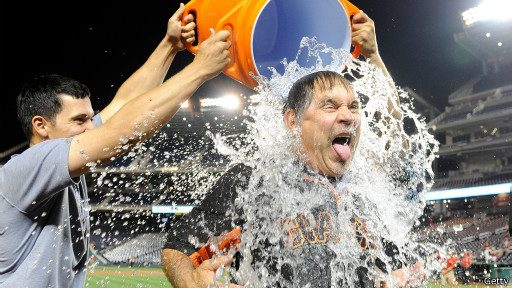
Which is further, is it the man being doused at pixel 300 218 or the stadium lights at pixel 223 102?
the stadium lights at pixel 223 102

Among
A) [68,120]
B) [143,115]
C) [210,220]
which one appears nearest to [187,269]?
[210,220]

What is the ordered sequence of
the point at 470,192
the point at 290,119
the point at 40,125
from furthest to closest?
the point at 470,192, the point at 40,125, the point at 290,119

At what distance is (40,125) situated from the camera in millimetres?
2135

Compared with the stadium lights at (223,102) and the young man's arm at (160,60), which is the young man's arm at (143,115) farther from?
the stadium lights at (223,102)

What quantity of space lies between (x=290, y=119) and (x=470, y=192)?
87.7 feet

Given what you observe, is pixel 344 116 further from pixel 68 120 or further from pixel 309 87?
pixel 68 120

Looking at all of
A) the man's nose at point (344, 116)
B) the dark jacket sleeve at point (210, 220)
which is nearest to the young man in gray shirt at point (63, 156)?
the dark jacket sleeve at point (210, 220)

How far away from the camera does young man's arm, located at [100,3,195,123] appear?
7.23 feet

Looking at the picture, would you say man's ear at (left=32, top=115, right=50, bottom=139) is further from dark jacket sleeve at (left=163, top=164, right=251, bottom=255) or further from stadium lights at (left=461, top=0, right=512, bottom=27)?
stadium lights at (left=461, top=0, right=512, bottom=27)

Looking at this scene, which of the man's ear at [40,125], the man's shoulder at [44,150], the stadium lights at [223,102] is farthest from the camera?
the stadium lights at [223,102]

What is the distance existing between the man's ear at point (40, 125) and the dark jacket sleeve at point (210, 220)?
0.97 metres

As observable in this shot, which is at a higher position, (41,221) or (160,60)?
(160,60)

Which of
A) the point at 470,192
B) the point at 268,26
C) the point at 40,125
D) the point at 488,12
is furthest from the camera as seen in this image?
the point at 488,12

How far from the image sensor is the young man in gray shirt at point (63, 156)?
5.13 ft
